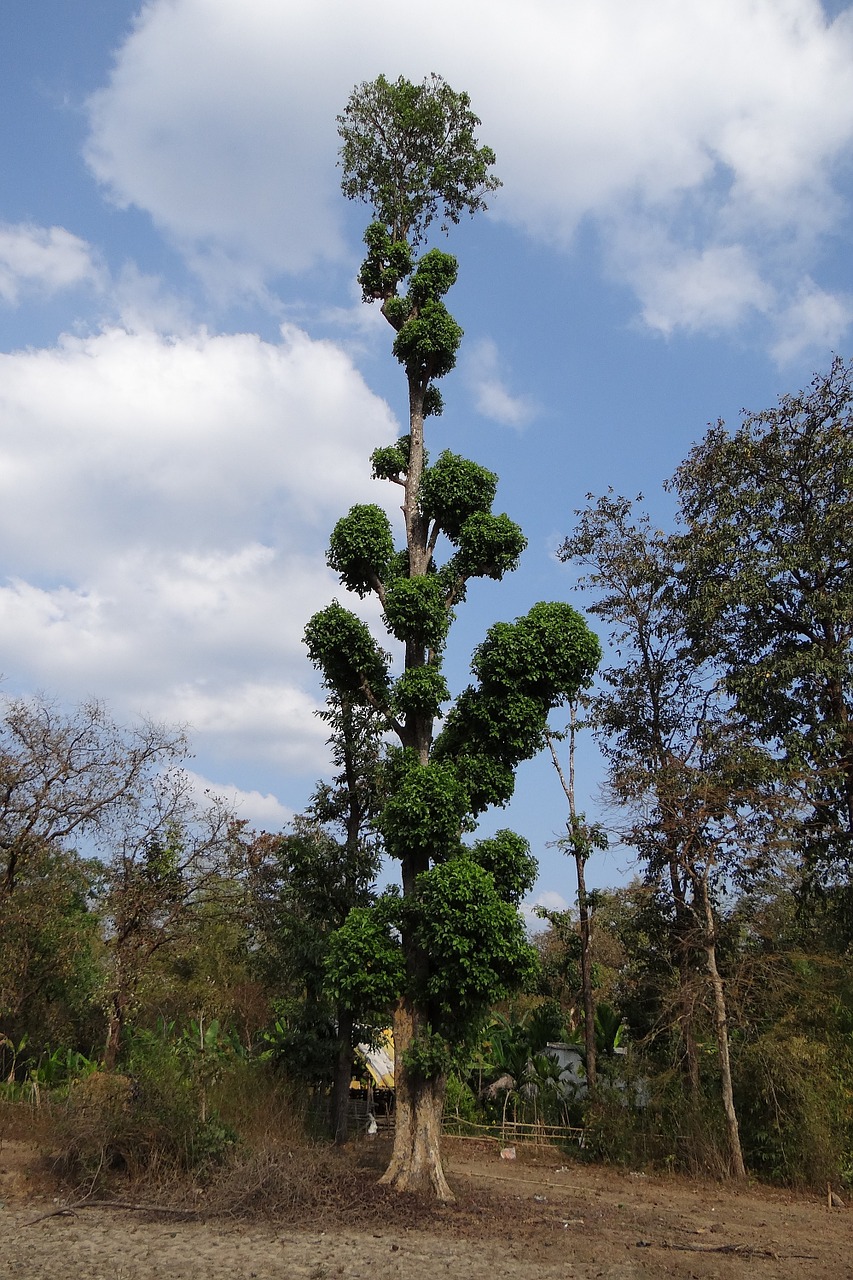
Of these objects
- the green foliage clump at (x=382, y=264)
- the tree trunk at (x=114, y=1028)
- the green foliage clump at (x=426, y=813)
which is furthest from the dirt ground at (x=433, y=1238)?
the green foliage clump at (x=382, y=264)

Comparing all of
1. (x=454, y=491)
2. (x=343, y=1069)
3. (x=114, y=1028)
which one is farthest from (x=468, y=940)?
(x=114, y=1028)

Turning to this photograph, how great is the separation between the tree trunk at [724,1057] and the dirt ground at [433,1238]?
5.20 ft

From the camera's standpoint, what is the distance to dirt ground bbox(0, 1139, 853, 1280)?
8.82 m

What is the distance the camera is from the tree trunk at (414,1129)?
39.0 feet

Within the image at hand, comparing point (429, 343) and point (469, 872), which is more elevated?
point (429, 343)

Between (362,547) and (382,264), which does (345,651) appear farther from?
(382,264)

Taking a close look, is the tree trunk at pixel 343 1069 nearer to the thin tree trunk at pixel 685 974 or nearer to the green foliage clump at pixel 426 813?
the thin tree trunk at pixel 685 974

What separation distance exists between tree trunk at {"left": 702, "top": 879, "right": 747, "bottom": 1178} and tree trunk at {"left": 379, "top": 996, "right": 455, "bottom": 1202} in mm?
6226

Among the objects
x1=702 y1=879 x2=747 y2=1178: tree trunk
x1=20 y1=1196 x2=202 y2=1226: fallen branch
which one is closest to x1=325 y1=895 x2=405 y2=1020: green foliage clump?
x1=20 y1=1196 x2=202 y2=1226: fallen branch

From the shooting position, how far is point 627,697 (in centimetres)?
2197

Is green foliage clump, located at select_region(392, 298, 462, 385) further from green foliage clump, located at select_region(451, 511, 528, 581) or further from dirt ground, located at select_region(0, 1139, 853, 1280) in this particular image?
dirt ground, located at select_region(0, 1139, 853, 1280)

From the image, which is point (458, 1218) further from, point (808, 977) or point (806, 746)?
point (806, 746)

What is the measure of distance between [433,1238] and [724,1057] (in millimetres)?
7611

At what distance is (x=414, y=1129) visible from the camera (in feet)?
39.6
